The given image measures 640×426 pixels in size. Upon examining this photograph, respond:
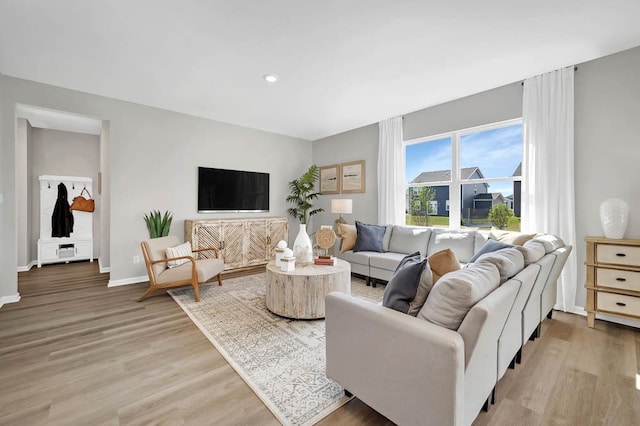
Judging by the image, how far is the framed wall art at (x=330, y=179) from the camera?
590cm

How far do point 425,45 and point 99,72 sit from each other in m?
3.65

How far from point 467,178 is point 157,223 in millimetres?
4812

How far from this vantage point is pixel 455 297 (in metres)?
1.25

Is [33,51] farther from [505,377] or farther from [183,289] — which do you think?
[505,377]

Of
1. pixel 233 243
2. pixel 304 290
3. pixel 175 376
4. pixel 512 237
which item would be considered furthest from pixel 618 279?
pixel 233 243

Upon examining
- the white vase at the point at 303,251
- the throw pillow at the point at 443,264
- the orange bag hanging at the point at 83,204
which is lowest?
the white vase at the point at 303,251

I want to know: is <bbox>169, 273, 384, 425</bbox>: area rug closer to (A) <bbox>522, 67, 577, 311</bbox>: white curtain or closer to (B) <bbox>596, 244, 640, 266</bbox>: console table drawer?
(A) <bbox>522, 67, 577, 311</bbox>: white curtain

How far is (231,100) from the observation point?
160 inches

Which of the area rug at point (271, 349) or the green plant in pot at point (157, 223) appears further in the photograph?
the green plant in pot at point (157, 223)

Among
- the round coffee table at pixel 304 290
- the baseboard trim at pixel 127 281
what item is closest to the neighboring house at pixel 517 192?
the round coffee table at pixel 304 290

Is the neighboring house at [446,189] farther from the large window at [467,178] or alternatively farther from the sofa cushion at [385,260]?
the sofa cushion at [385,260]

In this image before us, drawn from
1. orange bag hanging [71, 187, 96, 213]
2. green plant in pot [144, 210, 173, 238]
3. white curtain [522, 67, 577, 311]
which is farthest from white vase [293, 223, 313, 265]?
orange bag hanging [71, 187, 96, 213]

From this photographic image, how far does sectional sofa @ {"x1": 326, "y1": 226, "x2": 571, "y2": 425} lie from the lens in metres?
1.17

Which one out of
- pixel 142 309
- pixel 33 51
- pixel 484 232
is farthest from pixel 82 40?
pixel 484 232
